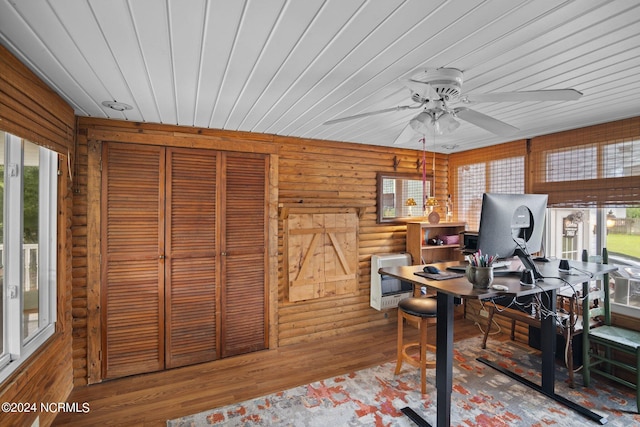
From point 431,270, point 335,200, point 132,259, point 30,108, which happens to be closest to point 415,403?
point 431,270

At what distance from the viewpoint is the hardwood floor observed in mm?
2592

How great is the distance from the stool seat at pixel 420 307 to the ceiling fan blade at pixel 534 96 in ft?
5.49

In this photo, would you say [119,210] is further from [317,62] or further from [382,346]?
[382,346]

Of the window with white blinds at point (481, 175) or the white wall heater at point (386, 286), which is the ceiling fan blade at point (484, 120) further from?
the white wall heater at point (386, 286)

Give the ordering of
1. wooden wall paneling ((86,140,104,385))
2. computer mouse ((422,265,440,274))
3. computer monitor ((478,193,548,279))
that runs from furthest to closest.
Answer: wooden wall paneling ((86,140,104,385)), computer mouse ((422,265,440,274)), computer monitor ((478,193,548,279))

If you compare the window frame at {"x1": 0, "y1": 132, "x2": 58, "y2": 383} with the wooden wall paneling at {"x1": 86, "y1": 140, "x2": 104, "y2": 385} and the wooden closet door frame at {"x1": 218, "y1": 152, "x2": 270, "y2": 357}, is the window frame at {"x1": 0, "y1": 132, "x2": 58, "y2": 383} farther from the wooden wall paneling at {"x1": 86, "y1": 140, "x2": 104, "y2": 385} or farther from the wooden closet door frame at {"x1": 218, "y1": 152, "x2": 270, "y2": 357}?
the wooden closet door frame at {"x1": 218, "y1": 152, "x2": 270, "y2": 357}

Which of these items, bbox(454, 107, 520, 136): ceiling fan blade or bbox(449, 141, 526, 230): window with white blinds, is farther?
bbox(449, 141, 526, 230): window with white blinds

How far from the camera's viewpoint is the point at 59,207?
2.61m

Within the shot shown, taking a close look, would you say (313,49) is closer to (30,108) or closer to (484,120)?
(484,120)

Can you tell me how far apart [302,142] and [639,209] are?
350 centimetres

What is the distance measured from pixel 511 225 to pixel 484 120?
76 cm

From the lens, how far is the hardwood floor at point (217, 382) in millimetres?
2592

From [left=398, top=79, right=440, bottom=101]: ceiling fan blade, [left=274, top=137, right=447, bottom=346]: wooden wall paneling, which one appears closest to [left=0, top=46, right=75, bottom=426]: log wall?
[left=274, top=137, right=447, bottom=346]: wooden wall paneling

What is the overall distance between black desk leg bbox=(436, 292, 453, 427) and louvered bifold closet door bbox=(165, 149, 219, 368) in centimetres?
232
